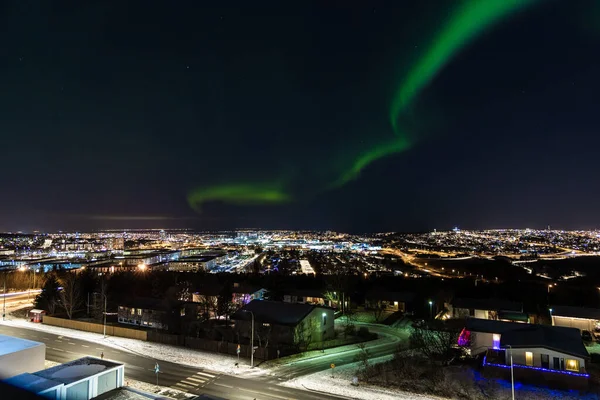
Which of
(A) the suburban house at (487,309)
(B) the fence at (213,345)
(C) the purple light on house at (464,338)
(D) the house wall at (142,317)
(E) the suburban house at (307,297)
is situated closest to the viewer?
(B) the fence at (213,345)

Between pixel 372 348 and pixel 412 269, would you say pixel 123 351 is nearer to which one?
pixel 372 348

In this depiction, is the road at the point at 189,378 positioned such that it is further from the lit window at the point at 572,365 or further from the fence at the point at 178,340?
the lit window at the point at 572,365

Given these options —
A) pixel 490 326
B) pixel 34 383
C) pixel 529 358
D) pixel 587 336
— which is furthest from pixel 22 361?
pixel 587 336

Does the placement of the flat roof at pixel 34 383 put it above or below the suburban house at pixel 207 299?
above

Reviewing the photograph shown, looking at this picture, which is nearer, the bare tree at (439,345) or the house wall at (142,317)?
the bare tree at (439,345)

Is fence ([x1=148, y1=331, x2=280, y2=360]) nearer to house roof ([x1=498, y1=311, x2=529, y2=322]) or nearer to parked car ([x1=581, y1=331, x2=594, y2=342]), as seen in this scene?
house roof ([x1=498, y1=311, x2=529, y2=322])

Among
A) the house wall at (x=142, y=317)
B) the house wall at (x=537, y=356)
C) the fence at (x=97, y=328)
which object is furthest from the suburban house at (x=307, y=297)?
the house wall at (x=537, y=356)
